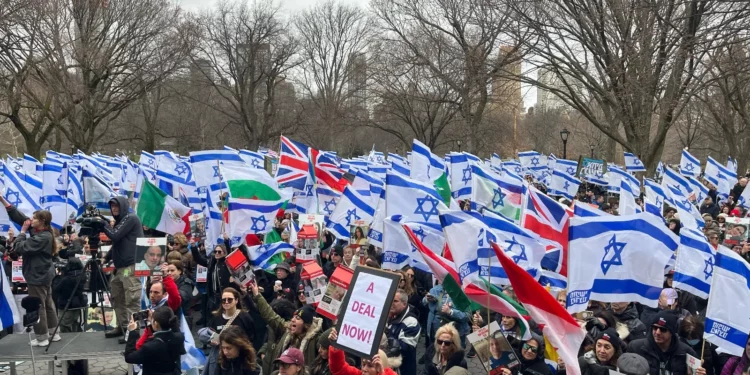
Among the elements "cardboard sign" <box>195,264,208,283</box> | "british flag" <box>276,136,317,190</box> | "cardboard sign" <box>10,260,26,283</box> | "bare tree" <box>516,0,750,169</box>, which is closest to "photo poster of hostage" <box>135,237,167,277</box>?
"cardboard sign" <box>195,264,208,283</box>

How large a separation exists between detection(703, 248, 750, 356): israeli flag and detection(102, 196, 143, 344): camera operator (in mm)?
6261

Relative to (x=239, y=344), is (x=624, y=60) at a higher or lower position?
higher

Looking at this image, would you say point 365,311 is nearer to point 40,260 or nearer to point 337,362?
point 337,362

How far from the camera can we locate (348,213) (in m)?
10.9

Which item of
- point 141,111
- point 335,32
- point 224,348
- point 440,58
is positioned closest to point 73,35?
point 141,111

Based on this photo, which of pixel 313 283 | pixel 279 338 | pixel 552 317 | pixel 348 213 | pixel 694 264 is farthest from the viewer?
pixel 348 213

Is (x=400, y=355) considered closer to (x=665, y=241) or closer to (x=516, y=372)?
(x=516, y=372)

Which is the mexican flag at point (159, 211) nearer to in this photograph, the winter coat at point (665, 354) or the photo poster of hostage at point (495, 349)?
the photo poster of hostage at point (495, 349)

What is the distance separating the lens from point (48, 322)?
801 centimetres

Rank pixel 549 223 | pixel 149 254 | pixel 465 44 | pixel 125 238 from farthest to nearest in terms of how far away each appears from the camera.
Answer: pixel 465 44, pixel 549 223, pixel 125 238, pixel 149 254

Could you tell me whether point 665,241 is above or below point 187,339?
above

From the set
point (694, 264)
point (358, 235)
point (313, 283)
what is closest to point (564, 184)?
point (358, 235)

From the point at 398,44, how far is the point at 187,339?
37.1 metres

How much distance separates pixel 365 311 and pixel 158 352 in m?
2.12
